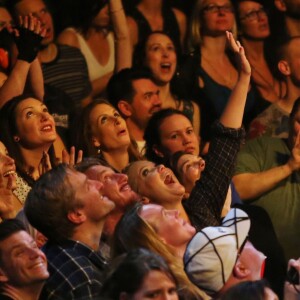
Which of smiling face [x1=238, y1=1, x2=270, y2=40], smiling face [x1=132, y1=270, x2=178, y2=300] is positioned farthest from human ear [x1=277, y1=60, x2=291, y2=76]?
smiling face [x1=132, y1=270, x2=178, y2=300]

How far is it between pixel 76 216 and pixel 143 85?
205cm

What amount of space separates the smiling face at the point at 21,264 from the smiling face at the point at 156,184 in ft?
3.71

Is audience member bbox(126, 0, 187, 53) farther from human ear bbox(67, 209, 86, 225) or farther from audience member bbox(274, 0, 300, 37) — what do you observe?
human ear bbox(67, 209, 86, 225)

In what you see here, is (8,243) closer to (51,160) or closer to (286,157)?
(51,160)

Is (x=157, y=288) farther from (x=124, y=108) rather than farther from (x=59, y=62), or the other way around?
(x=59, y=62)

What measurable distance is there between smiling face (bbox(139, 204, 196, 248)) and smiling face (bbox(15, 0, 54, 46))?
2.46 metres

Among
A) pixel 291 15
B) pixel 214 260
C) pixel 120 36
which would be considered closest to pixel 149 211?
pixel 214 260

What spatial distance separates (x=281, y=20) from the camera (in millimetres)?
8211

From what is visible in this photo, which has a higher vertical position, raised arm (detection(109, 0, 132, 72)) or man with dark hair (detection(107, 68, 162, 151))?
raised arm (detection(109, 0, 132, 72))

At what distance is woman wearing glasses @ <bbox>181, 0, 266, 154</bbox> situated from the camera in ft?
24.5

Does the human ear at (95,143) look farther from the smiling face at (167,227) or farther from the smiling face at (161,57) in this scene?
the smiling face at (167,227)

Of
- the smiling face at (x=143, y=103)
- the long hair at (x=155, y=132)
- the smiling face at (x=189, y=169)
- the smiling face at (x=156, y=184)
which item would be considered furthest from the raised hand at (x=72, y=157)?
the smiling face at (x=143, y=103)

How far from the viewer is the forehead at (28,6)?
24.0 ft

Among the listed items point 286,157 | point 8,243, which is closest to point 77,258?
point 8,243
